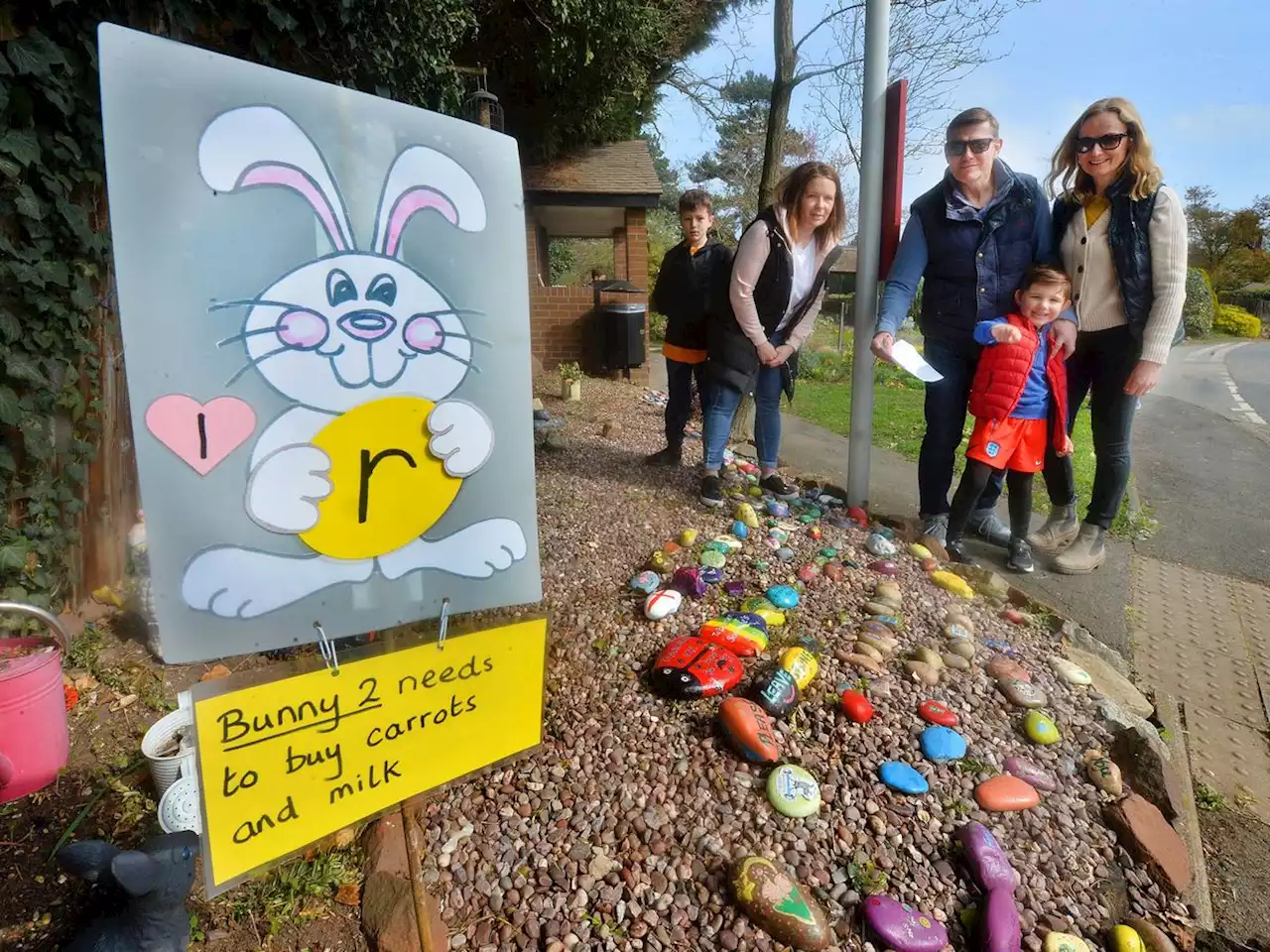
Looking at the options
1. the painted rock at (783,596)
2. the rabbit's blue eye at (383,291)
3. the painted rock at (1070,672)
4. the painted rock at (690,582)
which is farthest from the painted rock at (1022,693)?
the rabbit's blue eye at (383,291)

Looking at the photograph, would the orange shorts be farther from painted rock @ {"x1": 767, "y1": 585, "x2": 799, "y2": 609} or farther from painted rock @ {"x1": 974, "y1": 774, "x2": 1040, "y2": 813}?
painted rock @ {"x1": 974, "y1": 774, "x2": 1040, "y2": 813}

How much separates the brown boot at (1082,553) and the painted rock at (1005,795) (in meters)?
1.67

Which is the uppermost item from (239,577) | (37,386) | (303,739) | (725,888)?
(37,386)

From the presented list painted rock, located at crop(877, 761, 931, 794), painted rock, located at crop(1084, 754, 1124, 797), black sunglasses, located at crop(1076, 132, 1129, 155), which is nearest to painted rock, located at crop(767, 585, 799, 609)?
painted rock, located at crop(877, 761, 931, 794)

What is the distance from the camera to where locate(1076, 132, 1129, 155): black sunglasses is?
2.61 metres

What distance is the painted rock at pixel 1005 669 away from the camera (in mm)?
2227

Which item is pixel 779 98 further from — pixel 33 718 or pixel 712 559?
pixel 33 718

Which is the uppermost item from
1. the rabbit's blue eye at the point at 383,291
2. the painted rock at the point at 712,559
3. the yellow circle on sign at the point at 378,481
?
the rabbit's blue eye at the point at 383,291

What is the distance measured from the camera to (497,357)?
1.32 metres

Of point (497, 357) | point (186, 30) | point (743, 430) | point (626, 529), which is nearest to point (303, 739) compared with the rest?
point (497, 357)

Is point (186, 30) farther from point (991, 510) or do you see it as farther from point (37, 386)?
point (991, 510)

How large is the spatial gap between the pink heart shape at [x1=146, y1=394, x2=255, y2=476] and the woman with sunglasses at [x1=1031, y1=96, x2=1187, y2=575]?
3036 millimetres

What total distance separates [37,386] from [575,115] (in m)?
7.34

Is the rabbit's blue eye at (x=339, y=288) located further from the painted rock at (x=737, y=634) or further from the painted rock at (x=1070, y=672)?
the painted rock at (x=1070, y=672)
